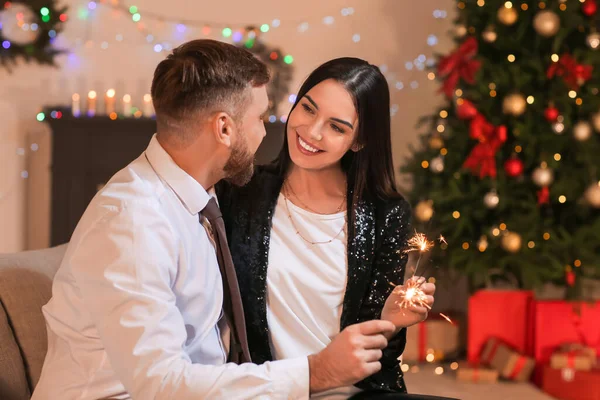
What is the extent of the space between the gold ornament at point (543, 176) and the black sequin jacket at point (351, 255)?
2120 mm

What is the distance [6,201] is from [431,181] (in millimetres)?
2720

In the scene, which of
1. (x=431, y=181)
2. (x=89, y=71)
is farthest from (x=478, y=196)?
(x=89, y=71)

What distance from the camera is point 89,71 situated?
4.88 metres

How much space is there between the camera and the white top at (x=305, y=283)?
1.96 m

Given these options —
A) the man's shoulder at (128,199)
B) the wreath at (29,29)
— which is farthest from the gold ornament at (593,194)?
the wreath at (29,29)

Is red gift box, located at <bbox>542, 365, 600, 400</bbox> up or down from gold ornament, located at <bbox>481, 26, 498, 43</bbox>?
down

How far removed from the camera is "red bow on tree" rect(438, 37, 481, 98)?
4.24m

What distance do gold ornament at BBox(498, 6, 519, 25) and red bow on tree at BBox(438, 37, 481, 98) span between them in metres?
0.19

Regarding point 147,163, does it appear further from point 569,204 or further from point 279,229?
point 569,204

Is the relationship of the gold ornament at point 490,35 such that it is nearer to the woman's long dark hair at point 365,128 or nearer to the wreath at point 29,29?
A: the woman's long dark hair at point 365,128

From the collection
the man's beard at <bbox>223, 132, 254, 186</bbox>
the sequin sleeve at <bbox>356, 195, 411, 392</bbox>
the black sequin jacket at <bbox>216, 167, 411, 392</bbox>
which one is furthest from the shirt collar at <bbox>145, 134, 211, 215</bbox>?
the sequin sleeve at <bbox>356, 195, 411, 392</bbox>

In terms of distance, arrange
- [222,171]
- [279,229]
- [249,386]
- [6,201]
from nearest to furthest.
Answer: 1. [249,386]
2. [222,171]
3. [279,229]
4. [6,201]

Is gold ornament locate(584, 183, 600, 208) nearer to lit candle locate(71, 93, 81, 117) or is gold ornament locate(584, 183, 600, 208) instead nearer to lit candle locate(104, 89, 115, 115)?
lit candle locate(104, 89, 115, 115)

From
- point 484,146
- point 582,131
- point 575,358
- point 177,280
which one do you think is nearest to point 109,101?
point 484,146
